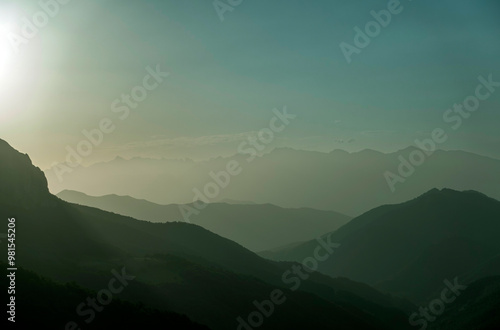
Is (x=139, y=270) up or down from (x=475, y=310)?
up

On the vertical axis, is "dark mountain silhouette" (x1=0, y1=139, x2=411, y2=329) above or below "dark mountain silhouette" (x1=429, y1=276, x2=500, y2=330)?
above

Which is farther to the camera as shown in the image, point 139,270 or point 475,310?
point 475,310

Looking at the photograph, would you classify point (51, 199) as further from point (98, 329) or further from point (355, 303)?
point (355, 303)

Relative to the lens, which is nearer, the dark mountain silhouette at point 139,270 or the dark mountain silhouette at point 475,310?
the dark mountain silhouette at point 139,270

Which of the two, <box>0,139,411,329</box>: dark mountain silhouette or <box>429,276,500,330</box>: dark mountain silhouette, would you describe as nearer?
<box>0,139,411,329</box>: dark mountain silhouette

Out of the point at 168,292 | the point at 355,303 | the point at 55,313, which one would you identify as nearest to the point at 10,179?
the point at 168,292

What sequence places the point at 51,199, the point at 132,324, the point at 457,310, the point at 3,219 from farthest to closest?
the point at 457,310 → the point at 51,199 → the point at 3,219 → the point at 132,324

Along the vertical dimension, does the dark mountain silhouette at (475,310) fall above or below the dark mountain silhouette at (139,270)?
below

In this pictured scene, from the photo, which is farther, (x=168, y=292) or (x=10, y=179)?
(x=10, y=179)
